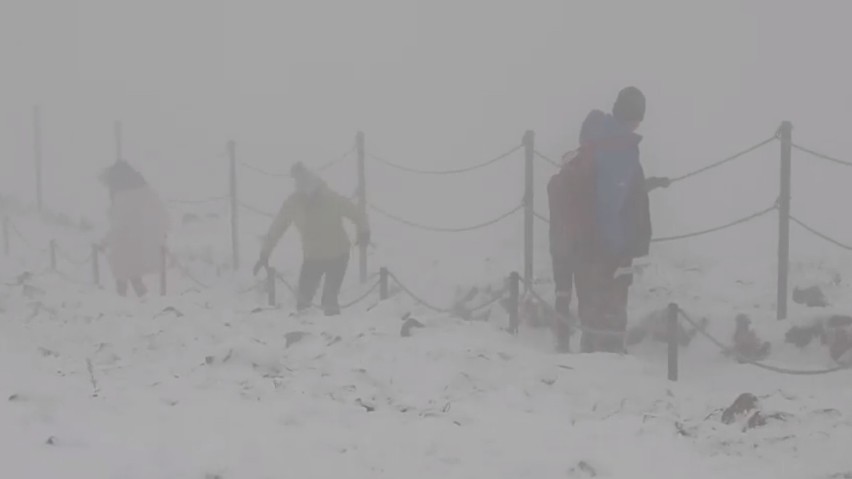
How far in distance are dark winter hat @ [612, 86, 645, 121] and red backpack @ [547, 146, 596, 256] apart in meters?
0.33

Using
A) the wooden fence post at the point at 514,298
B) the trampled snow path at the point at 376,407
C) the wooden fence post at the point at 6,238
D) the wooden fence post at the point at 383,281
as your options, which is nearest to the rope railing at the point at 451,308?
the wooden fence post at the point at 383,281

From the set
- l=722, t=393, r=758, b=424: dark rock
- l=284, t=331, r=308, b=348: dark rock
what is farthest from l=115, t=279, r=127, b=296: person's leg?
l=722, t=393, r=758, b=424: dark rock

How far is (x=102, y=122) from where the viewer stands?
35906 mm

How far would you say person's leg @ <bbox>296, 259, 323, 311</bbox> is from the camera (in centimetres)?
995

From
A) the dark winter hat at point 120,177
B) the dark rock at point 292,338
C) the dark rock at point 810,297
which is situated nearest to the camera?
the dark rock at point 292,338

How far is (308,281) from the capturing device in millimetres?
10023

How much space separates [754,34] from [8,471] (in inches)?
1416

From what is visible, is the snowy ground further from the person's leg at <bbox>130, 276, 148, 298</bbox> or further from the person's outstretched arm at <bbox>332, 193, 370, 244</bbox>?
the person's leg at <bbox>130, 276, 148, 298</bbox>

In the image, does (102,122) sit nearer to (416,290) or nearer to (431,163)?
(431,163)

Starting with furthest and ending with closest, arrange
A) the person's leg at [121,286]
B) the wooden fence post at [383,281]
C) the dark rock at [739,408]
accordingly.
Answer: the person's leg at [121,286], the wooden fence post at [383,281], the dark rock at [739,408]

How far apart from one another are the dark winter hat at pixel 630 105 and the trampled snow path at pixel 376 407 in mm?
1714

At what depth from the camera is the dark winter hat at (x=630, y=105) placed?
7383mm

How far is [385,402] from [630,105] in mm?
3067

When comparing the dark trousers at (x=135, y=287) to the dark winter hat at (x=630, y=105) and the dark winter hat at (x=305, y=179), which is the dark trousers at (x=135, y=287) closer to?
the dark winter hat at (x=305, y=179)
